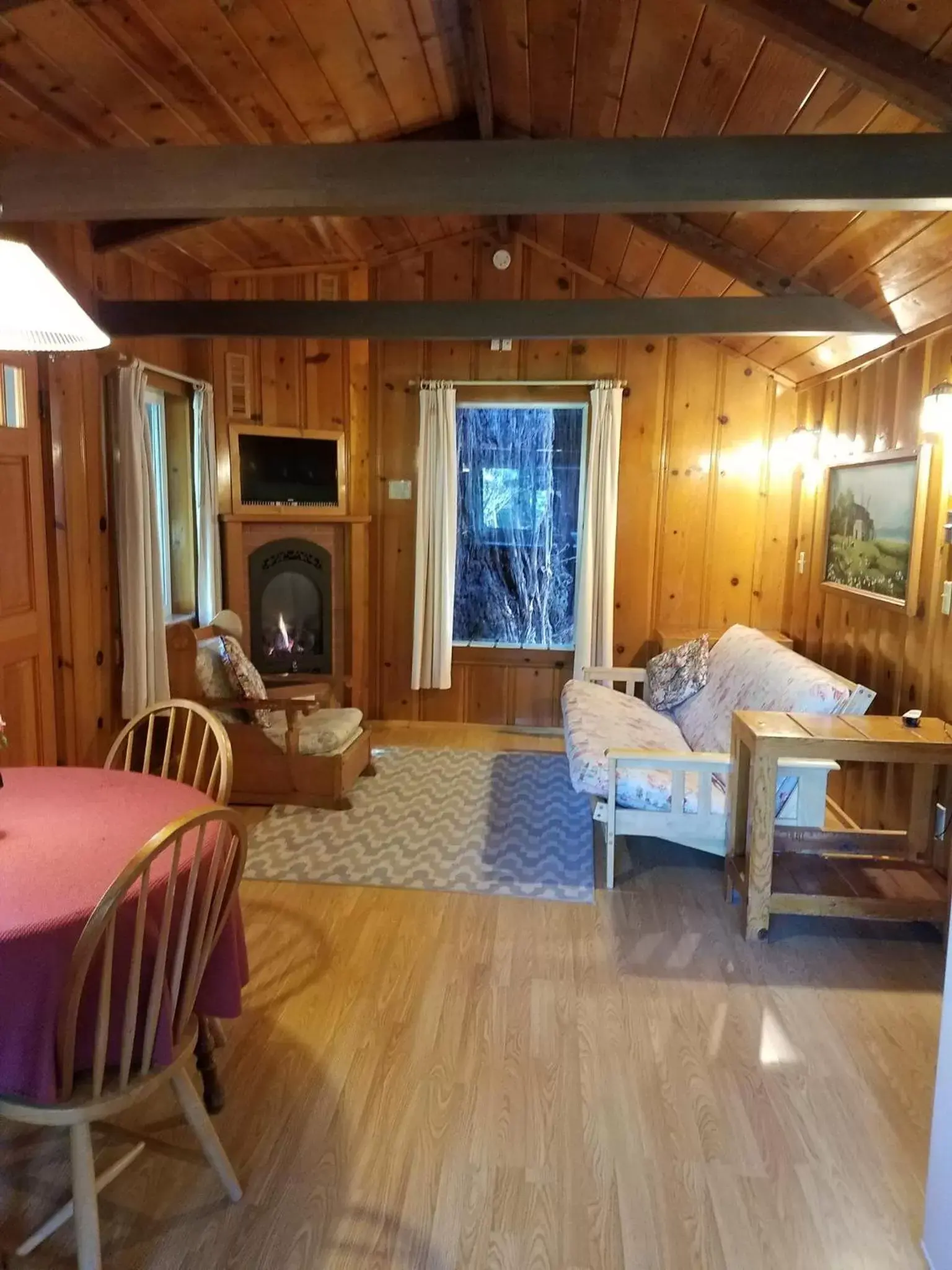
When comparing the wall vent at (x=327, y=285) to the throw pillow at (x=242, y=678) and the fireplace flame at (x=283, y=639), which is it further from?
the throw pillow at (x=242, y=678)

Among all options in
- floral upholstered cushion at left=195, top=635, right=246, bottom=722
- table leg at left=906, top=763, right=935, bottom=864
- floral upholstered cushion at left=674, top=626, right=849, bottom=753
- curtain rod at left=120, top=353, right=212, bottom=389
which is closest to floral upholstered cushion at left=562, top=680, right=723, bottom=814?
floral upholstered cushion at left=674, top=626, right=849, bottom=753

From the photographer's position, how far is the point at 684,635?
513cm

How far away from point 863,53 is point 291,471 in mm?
3555

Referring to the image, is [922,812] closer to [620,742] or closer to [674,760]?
[674,760]

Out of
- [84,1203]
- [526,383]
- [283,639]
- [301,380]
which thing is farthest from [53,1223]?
[526,383]

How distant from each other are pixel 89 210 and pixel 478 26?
1.62 m

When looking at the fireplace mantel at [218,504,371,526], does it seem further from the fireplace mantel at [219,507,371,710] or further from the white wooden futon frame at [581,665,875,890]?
the white wooden futon frame at [581,665,875,890]

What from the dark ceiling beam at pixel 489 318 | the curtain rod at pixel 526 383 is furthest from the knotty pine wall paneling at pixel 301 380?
the dark ceiling beam at pixel 489 318

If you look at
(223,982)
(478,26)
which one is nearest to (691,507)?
(478,26)

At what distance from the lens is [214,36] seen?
2.65 metres

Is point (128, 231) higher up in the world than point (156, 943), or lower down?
higher up

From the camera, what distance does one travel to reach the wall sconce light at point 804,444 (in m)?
4.61

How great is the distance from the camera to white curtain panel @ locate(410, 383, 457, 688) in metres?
5.18

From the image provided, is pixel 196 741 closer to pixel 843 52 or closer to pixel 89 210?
pixel 89 210
